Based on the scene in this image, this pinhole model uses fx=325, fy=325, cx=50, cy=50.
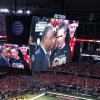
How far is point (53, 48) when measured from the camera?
54.6ft

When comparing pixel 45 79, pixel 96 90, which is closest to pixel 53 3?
pixel 45 79

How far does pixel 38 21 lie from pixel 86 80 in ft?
37.6

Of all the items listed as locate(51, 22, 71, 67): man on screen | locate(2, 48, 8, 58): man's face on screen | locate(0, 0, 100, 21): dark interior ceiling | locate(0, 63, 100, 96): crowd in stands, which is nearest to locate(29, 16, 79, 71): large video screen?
locate(51, 22, 71, 67): man on screen

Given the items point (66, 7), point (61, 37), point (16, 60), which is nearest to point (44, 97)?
point (61, 37)

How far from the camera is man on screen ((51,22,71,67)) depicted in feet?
55.7

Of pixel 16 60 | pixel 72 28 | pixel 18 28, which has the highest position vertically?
pixel 18 28

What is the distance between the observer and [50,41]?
16203 mm

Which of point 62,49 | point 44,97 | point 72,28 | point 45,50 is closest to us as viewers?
point 45,50

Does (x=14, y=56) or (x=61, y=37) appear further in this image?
(x=61, y=37)

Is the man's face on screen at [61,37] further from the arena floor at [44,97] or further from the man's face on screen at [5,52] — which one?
the arena floor at [44,97]

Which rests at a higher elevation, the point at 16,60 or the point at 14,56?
the point at 14,56

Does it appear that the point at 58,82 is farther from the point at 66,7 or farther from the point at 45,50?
the point at 45,50

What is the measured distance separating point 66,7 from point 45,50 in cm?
963

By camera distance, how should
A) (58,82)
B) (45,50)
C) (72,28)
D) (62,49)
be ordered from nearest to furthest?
(45,50)
(62,49)
(72,28)
(58,82)
